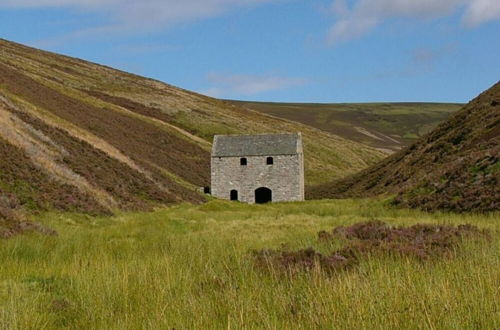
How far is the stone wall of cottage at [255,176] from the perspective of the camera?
51906mm

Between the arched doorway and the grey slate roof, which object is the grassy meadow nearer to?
the arched doorway

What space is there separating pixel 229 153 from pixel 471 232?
42.5m

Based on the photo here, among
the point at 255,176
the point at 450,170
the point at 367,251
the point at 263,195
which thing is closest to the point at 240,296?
the point at 367,251

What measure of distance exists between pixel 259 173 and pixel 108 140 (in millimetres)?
14807

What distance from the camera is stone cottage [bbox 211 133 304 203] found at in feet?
170

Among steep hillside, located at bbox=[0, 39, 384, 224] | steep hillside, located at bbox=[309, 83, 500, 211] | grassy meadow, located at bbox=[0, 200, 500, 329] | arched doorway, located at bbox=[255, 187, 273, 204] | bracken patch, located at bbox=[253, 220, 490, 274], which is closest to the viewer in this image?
grassy meadow, located at bbox=[0, 200, 500, 329]

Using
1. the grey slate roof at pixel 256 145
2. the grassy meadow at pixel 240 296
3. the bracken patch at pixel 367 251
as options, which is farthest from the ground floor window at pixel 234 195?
the grassy meadow at pixel 240 296

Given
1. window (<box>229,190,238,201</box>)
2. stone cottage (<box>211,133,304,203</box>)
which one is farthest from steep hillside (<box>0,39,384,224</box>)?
window (<box>229,190,238,201</box>)

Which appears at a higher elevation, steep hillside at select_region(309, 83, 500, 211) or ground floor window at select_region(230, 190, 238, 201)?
steep hillside at select_region(309, 83, 500, 211)

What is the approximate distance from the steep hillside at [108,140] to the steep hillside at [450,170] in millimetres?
14784

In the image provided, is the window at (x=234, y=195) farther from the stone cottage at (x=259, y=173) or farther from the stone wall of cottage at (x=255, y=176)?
the stone wall of cottage at (x=255, y=176)

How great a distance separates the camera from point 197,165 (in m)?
61.2

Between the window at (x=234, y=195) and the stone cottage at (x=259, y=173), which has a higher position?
the stone cottage at (x=259, y=173)

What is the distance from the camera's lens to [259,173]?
5256 centimetres
